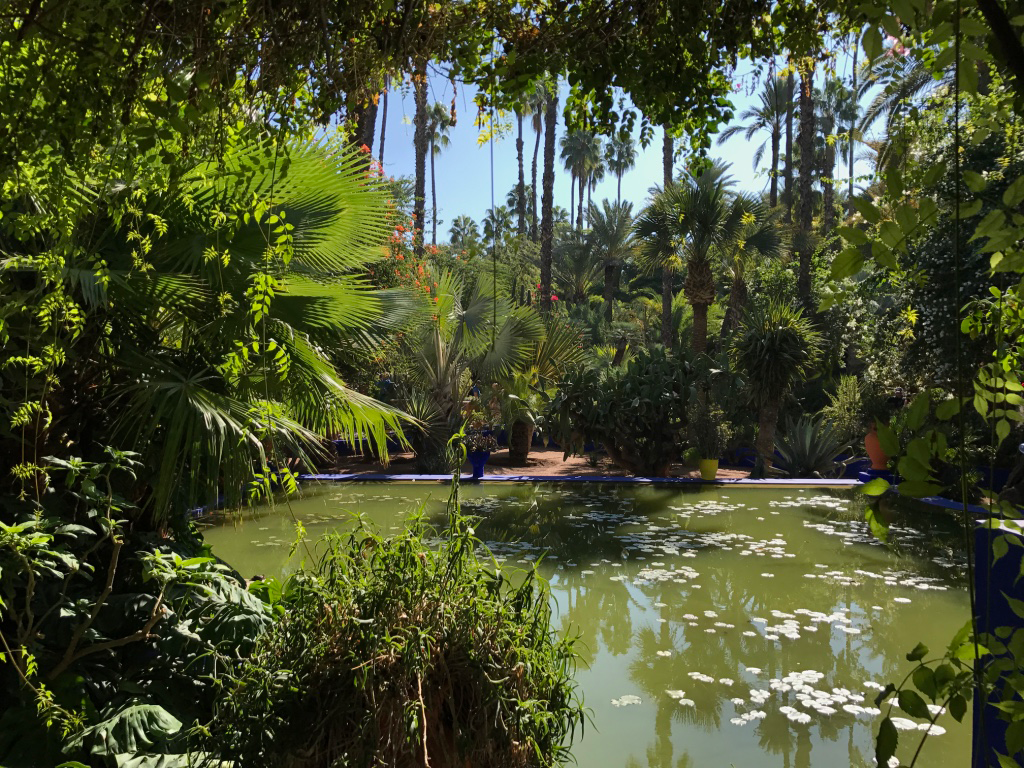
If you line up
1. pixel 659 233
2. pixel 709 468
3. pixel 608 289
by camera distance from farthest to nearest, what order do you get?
1. pixel 608 289
2. pixel 659 233
3. pixel 709 468

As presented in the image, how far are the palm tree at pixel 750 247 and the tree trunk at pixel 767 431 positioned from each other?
3.74 metres

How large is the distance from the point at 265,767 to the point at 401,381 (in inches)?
500

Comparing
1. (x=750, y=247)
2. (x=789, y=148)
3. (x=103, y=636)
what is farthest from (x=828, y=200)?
(x=103, y=636)

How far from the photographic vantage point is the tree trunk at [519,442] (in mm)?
14734

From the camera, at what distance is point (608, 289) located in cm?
3192

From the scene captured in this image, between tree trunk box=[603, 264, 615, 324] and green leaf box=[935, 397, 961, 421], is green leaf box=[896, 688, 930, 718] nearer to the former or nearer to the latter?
green leaf box=[935, 397, 961, 421]

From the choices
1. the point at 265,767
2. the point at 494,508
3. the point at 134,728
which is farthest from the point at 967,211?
the point at 494,508

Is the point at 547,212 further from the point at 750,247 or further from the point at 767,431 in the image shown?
the point at 767,431

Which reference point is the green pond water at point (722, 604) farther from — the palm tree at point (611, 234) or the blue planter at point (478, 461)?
the palm tree at point (611, 234)

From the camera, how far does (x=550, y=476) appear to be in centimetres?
1233

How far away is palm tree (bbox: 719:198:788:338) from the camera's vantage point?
626 inches

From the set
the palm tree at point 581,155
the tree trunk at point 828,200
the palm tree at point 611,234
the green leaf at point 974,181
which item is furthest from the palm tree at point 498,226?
the palm tree at point 581,155

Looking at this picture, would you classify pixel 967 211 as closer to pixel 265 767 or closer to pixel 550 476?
pixel 265 767

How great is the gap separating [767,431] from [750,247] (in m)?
6.68
